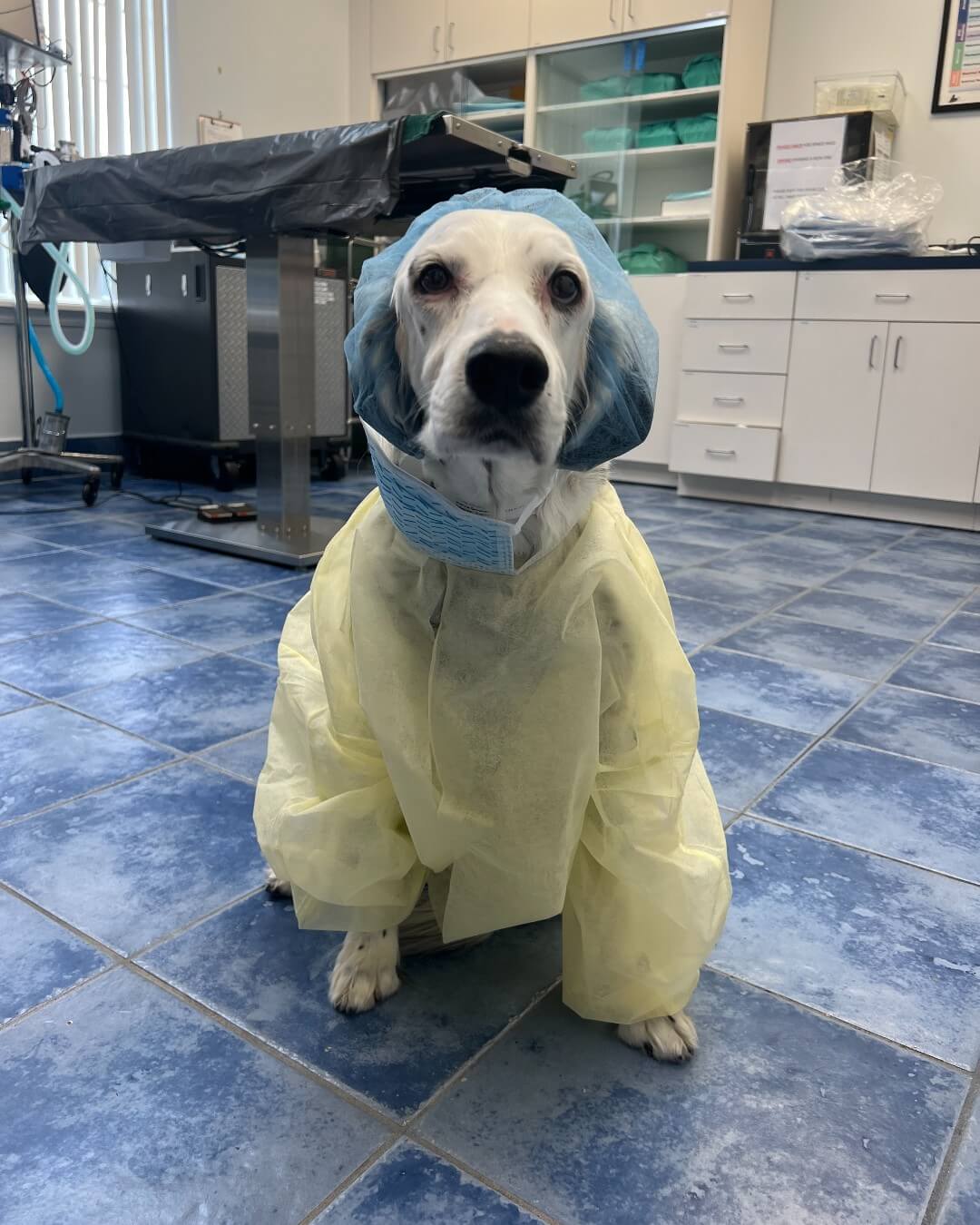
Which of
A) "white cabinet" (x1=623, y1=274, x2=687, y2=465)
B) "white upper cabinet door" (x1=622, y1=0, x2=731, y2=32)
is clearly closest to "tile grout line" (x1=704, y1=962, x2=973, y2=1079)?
"white cabinet" (x1=623, y1=274, x2=687, y2=465)

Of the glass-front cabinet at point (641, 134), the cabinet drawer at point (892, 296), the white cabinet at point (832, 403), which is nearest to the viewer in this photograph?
the cabinet drawer at point (892, 296)

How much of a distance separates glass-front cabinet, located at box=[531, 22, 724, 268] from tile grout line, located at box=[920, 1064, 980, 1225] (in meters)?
4.06

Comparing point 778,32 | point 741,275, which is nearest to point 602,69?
point 778,32

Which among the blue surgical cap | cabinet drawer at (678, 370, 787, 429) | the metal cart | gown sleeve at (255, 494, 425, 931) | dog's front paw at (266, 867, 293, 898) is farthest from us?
cabinet drawer at (678, 370, 787, 429)

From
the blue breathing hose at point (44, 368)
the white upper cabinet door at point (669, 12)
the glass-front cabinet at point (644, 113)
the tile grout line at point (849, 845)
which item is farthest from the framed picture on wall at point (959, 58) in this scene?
the tile grout line at point (849, 845)

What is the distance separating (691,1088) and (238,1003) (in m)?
0.41

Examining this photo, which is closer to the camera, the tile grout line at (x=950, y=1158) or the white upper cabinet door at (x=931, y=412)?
the tile grout line at (x=950, y=1158)

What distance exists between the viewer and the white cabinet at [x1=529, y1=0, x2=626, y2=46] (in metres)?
4.34

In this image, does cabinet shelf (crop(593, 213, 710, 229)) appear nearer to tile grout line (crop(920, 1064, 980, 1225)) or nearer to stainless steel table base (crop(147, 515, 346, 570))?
stainless steel table base (crop(147, 515, 346, 570))

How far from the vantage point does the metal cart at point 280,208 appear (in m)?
2.13

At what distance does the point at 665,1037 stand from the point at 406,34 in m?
5.23

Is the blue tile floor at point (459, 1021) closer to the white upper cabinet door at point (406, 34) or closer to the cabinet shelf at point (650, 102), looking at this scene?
the cabinet shelf at point (650, 102)

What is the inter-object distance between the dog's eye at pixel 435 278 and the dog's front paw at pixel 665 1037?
0.66 meters

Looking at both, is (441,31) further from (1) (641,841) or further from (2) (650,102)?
(1) (641,841)
